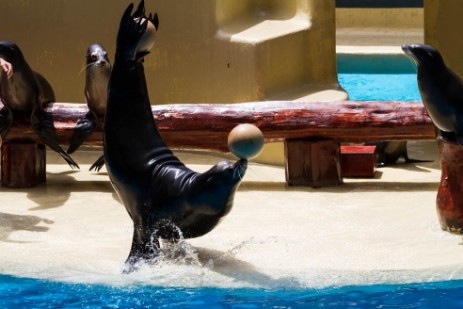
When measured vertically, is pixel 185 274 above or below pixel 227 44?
below

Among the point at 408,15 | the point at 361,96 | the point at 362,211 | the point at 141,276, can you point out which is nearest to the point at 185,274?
the point at 141,276

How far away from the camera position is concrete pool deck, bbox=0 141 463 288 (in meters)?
5.75

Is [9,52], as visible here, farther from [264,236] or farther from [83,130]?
[264,236]

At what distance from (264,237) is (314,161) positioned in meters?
1.47

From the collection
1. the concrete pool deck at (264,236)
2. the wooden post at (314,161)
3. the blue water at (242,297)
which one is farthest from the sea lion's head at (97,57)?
the blue water at (242,297)

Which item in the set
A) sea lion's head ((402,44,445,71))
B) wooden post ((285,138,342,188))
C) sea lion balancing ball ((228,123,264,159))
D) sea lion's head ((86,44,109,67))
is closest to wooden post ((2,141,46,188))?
sea lion's head ((86,44,109,67))

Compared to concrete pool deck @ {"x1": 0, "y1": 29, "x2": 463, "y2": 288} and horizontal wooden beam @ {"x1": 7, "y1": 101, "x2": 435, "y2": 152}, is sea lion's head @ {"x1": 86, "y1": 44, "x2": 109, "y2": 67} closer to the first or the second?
horizontal wooden beam @ {"x1": 7, "y1": 101, "x2": 435, "y2": 152}

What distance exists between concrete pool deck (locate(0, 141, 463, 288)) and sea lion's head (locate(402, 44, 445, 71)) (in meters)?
0.95

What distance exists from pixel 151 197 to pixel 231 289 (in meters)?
0.67

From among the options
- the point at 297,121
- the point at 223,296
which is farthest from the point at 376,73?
the point at 223,296

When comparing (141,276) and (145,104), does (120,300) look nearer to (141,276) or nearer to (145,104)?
(141,276)

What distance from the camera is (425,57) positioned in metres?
6.59

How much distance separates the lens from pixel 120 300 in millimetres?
5434

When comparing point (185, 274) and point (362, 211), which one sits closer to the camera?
point (185, 274)
